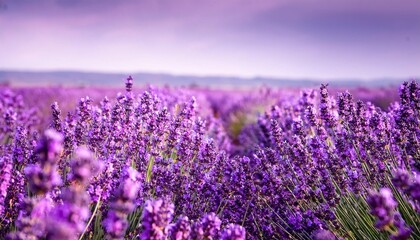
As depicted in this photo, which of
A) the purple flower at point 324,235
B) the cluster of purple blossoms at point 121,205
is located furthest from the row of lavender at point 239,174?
the cluster of purple blossoms at point 121,205

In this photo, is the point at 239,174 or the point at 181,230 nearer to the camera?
the point at 181,230

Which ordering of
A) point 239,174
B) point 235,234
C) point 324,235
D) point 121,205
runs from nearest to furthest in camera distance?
1. point 121,205
2. point 235,234
3. point 324,235
4. point 239,174

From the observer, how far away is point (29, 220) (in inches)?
64.8

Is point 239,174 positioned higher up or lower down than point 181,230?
lower down

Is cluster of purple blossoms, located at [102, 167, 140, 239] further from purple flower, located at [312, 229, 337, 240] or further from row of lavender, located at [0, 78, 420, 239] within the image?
purple flower, located at [312, 229, 337, 240]

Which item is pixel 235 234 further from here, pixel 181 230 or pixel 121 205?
pixel 121 205

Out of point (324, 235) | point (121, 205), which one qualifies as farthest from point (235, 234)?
point (324, 235)

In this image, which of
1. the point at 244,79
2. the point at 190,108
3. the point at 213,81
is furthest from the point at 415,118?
the point at 244,79

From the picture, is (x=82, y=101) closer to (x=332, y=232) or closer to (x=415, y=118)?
(x=332, y=232)

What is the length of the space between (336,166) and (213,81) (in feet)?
493

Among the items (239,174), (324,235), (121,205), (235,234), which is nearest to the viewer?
(121,205)

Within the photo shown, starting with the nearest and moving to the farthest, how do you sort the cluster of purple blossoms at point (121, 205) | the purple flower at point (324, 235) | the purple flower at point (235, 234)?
→ the cluster of purple blossoms at point (121, 205), the purple flower at point (235, 234), the purple flower at point (324, 235)

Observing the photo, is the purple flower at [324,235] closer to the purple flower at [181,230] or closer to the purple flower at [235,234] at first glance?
the purple flower at [235,234]

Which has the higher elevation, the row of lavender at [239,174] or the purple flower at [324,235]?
the row of lavender at [239,174]
